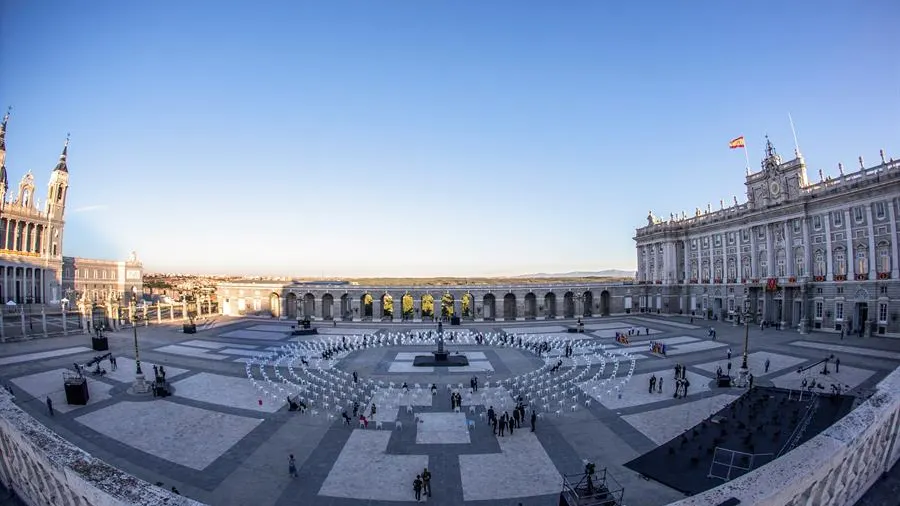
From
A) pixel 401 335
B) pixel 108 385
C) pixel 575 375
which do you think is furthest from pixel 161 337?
pixel 575 375

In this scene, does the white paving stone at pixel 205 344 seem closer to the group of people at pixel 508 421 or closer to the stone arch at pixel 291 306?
the stone arch at pixel 291 306

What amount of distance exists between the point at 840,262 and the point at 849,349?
50.9 feet

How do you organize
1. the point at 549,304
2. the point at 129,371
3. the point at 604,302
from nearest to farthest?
the point at 129,371 < the point at 549,304 < the point at 604,302

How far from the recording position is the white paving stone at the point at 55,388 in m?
24.1

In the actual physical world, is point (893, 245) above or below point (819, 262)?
above

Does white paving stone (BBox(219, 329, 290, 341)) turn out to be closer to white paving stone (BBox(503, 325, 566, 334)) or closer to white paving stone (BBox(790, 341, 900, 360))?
white paving stone (BBox(503, 325, 566, 334))

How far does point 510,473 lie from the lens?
1597 centimetres

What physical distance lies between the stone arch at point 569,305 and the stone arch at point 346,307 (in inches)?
1502

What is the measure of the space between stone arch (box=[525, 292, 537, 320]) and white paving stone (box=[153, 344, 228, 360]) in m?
47.8

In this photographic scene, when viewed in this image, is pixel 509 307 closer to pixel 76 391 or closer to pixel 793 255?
pixel 793 255

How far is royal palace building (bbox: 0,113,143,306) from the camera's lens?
67562mm

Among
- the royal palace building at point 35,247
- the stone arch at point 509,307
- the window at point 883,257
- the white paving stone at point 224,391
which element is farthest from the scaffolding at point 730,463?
the royal palace building at point 35,247

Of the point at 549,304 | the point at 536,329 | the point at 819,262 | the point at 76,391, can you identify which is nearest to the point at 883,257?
the point at 819,262

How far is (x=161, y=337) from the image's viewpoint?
4809cm
